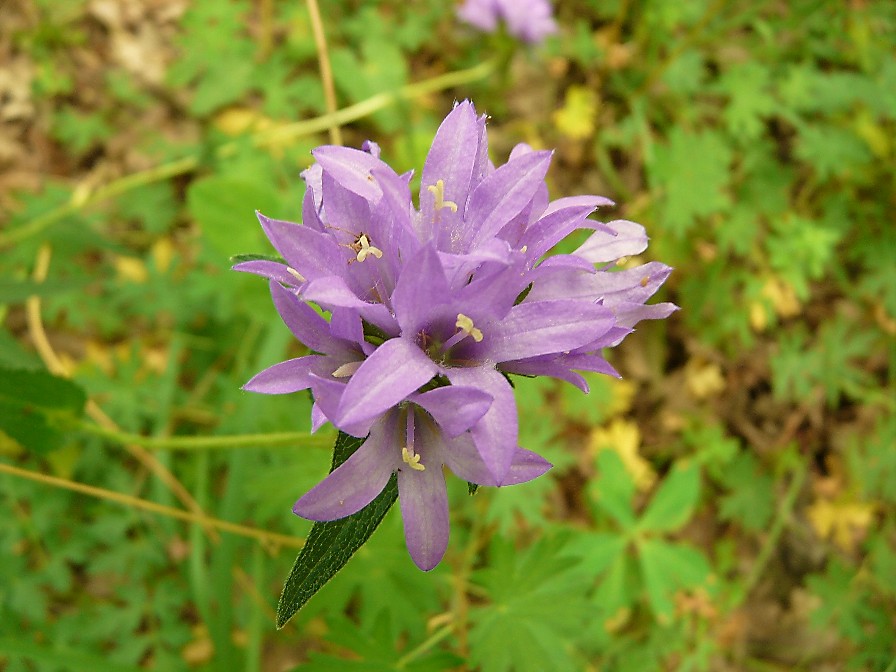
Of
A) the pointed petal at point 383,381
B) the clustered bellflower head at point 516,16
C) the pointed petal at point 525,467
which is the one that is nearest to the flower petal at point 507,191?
the pointed petal at point 383,381

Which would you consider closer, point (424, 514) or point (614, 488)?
point (424, 514)

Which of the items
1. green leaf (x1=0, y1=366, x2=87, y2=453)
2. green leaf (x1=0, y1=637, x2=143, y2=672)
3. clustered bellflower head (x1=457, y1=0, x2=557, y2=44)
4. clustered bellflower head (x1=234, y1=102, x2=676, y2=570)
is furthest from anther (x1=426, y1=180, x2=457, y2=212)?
clustered bellflower head (x1=457, y1=0, x2=557, y2=44)

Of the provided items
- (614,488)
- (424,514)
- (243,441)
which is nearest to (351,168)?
(424,514)

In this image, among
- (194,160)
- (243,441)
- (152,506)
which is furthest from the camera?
(194,160)

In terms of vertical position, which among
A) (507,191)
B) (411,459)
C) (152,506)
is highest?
(507,191)

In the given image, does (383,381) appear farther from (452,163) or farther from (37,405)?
(37,405)

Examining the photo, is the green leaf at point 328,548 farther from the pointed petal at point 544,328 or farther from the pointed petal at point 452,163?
the pointed petal at point 452,163

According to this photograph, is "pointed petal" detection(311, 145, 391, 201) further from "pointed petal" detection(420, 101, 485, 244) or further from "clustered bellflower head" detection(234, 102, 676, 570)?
"pointed petal" detection(420, 101, 485, 244)
